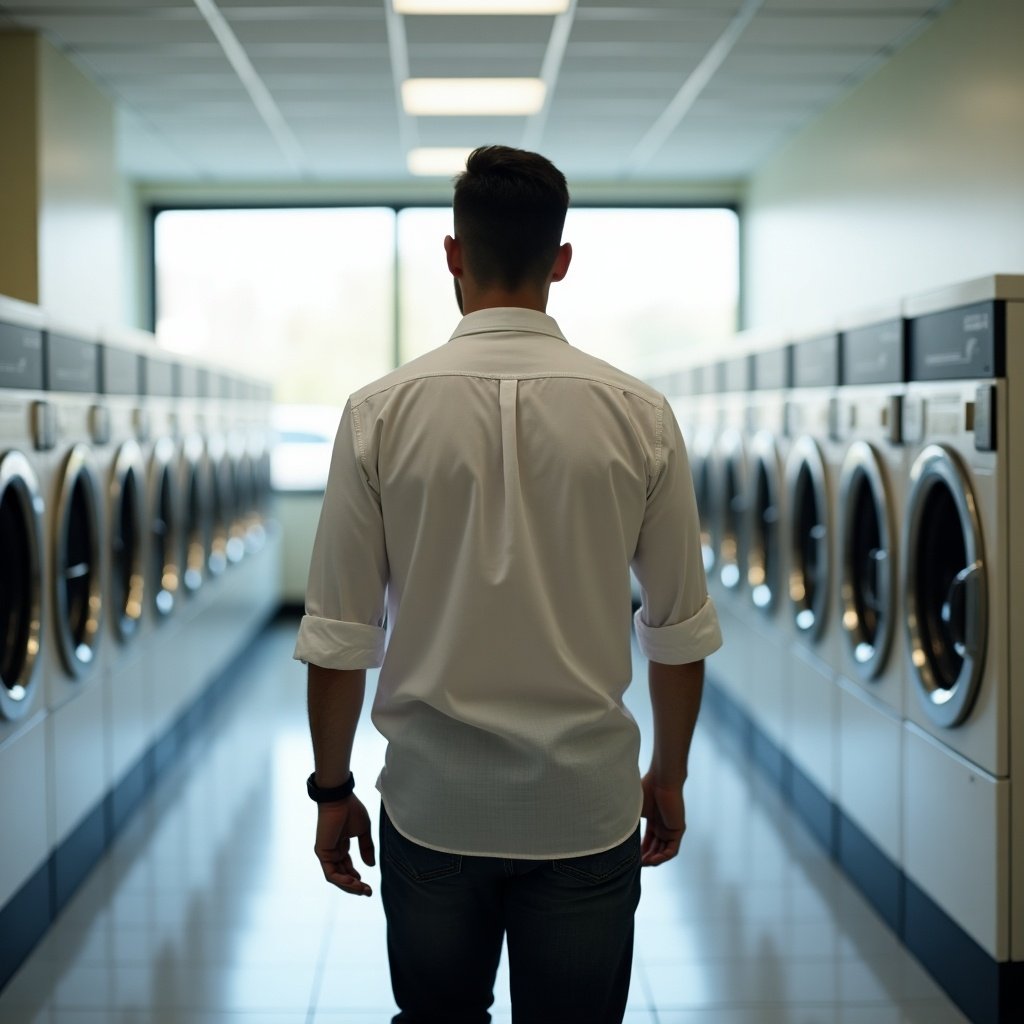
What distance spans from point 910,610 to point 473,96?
347 centimetres

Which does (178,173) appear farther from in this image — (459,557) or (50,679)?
(459,557)

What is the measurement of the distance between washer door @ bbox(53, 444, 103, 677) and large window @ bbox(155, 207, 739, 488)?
4598mm

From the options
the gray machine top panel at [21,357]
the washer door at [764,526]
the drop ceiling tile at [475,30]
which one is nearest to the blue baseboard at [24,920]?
the gray machine top panel at [21,357]

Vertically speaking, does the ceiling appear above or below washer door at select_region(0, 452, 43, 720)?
above

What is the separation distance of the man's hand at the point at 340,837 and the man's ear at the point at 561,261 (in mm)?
711

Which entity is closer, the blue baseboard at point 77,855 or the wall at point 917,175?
the blue baseboard at point 77,855

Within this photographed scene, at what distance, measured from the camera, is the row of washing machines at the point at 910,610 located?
2.57m

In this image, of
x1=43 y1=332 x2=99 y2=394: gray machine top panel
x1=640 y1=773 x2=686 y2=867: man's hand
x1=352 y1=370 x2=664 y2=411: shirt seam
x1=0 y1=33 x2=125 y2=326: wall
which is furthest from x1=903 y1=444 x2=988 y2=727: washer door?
x1=0 y1=33 x2=125 y2=326: wall

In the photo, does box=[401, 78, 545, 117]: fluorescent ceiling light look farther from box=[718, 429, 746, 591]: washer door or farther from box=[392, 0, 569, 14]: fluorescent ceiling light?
box=[718, 429, 746, 591]: washer door

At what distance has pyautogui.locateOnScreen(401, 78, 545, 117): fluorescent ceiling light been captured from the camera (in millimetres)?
5449

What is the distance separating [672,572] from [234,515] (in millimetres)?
5120

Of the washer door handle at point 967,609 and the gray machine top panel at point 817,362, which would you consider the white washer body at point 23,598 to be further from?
the gray machine top panel at point 817,362

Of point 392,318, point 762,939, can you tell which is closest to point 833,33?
point 762,939

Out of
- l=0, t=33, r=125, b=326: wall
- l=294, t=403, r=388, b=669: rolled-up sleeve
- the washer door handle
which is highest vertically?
l=0, t=33, r=125, b=326: wall
